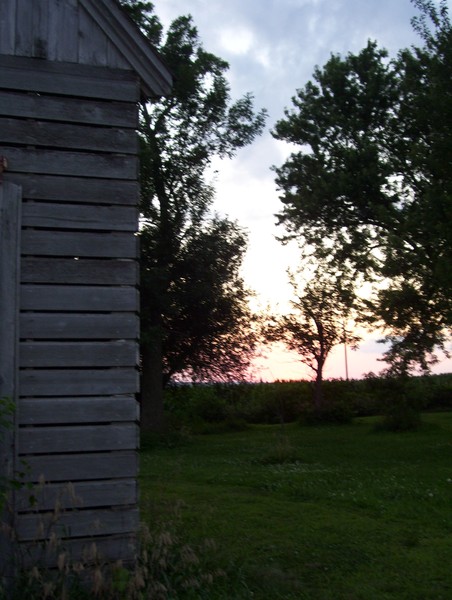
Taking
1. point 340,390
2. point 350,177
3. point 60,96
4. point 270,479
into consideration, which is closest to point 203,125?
point 350,177

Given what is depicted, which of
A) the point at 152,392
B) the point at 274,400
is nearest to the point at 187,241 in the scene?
the point at 152,392

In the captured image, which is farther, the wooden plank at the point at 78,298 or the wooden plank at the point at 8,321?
the wooden plank at the point at 78,298

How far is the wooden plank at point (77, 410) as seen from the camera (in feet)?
20.1

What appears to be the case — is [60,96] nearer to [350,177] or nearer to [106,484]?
[106,484]

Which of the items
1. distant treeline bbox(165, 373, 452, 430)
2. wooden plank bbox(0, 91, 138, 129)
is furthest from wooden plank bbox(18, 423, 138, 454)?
distant treeline bbox(165, 373, 452, 430)

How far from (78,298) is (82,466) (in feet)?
4.50

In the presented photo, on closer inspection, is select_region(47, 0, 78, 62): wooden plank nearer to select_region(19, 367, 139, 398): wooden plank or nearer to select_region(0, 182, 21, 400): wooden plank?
select_region(0, 182, 21, 400): wooden plank

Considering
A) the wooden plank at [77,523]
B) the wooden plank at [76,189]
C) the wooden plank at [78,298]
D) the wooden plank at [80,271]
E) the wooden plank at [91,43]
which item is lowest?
the wooden plank at [77,523]

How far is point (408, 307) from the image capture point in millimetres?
24219

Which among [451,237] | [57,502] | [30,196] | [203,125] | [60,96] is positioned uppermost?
[203,125]

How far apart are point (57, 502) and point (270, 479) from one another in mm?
8947

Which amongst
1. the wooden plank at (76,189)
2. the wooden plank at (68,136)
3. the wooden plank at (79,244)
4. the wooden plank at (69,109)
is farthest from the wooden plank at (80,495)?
the wooden plank at (69,109)

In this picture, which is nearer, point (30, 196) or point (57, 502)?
point (57, 502)

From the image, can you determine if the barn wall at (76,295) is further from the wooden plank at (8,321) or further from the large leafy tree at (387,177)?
the large leafy tree at (387,177)
